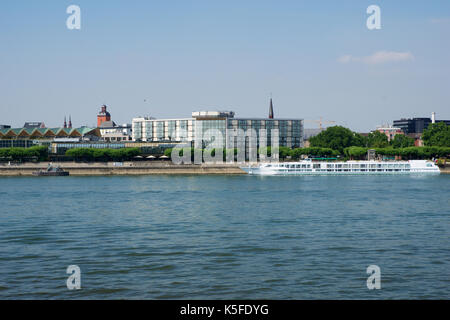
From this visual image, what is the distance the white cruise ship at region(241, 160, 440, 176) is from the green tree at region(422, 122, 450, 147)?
23.8 meters

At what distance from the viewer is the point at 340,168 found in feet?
255

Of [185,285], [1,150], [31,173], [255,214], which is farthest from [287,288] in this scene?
[1,150]

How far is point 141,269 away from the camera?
15.1 m

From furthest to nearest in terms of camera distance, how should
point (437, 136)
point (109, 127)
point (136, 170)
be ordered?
1. point (109, 127)
2. point (437, 136)
3. point (136, 170)

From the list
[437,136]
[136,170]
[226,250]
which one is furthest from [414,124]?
[226,250]

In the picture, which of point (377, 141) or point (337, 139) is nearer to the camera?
point (337, 139)

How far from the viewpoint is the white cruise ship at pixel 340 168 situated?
248ft

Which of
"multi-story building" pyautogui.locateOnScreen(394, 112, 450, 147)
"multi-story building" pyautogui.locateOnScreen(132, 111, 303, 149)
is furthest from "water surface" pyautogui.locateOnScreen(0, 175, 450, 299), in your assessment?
"multi-story building" pyautogui.locateOnScreen(394, 112, 450, 147)

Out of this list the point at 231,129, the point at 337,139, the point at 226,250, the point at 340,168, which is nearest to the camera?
the point at 226,250

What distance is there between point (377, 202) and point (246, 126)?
8636 centimetres

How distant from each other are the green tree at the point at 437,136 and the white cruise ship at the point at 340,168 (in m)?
23.8

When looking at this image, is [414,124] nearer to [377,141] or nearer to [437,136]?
[377,141]

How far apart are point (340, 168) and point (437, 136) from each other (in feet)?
114

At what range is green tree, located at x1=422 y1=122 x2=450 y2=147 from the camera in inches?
3964
